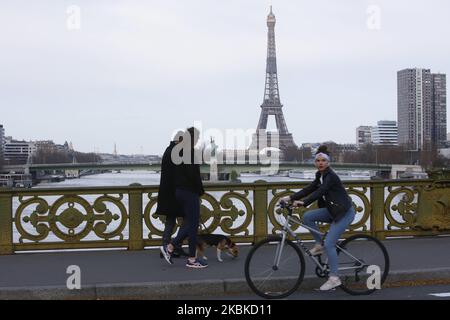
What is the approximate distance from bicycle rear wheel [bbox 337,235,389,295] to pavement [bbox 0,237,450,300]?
12.8 inches

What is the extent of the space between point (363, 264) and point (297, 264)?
77cm

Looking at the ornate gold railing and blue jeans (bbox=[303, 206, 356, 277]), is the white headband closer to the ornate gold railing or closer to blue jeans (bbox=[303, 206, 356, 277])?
blue jeans (bbox=[303, 206, 356, 277])

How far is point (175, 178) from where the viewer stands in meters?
7.54

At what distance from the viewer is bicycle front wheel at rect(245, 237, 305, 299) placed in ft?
20.6

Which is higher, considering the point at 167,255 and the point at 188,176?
the point at 188,176

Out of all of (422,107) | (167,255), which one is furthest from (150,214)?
(422,107)

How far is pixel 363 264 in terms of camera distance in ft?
21.6

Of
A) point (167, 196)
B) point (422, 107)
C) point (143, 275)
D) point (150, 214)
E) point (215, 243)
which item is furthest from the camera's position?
point (422, 107)

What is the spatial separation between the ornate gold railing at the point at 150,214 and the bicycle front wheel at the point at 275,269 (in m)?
2.33

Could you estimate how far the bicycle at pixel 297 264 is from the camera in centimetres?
631

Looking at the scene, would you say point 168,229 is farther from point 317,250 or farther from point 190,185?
point 317,250

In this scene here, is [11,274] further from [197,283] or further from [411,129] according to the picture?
[411,129]
